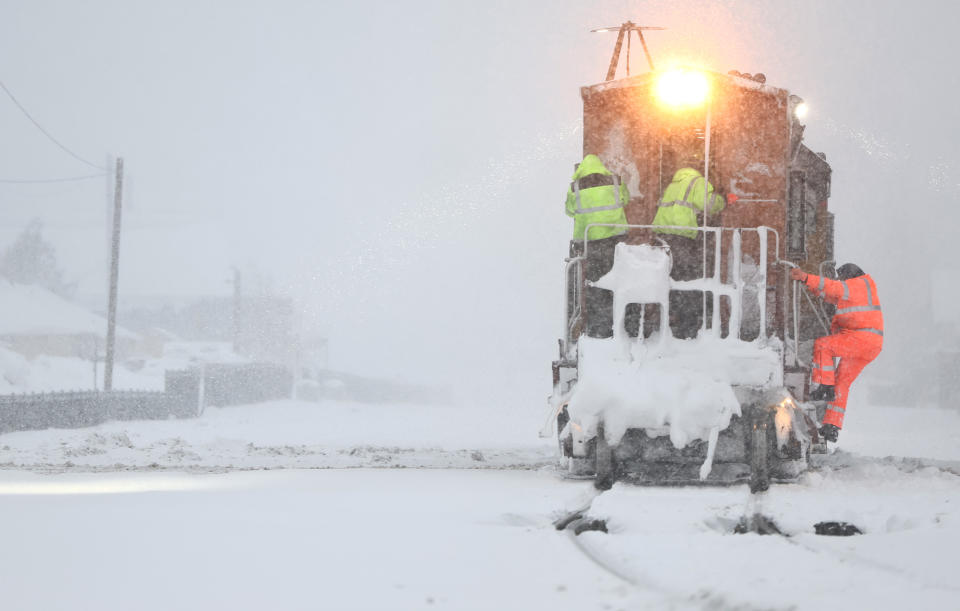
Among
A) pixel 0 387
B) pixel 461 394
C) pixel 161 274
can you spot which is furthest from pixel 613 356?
pixel 161 274

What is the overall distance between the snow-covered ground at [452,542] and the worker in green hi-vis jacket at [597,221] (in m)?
1.61

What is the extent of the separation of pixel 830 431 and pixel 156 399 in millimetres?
19421

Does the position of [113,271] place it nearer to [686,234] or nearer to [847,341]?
[686,234]

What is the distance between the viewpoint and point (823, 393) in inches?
384

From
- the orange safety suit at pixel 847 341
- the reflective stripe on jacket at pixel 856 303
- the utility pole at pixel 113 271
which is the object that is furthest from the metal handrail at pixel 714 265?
the utility pole at pixel 113 271

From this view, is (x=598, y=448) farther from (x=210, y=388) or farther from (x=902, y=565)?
(x=210, y=388)

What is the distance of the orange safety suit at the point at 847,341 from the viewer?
9.69 metres

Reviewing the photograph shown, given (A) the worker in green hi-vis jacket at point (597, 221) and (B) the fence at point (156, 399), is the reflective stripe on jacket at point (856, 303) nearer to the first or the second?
(A) the worker in green hi-vis jacket at point (597, 221)

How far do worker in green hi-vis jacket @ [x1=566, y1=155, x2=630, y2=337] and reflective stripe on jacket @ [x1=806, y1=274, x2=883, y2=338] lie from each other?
213cm

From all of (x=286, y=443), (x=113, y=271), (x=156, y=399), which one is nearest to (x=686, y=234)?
(x=286, y=443)

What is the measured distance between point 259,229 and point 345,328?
37.8m

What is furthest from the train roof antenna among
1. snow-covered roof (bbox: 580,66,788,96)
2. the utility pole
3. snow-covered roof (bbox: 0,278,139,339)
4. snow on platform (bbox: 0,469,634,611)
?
snow-covered roof (bbox: 0,278,139,339)

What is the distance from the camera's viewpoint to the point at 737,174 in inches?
375

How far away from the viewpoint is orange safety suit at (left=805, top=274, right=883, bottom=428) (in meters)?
9.69
